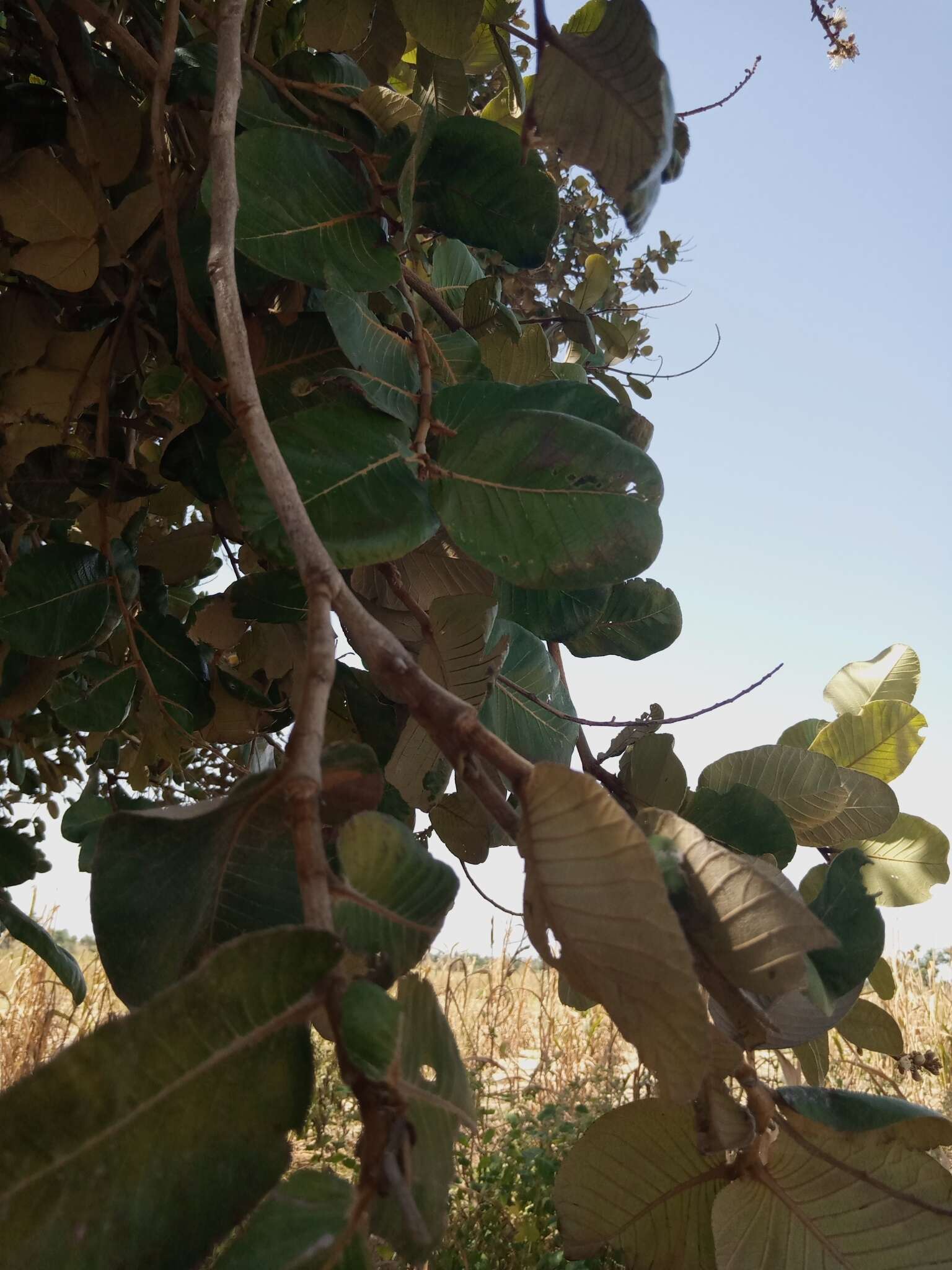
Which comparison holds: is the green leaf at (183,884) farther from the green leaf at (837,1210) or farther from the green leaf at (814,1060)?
the green leaf at (814,1060)

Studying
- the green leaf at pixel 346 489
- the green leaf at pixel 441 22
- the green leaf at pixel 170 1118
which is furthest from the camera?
the green leaf at pixel 441 22

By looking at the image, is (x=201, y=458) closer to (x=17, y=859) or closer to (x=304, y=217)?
(x=304, y=217)

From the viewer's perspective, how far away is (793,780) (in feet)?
1.86

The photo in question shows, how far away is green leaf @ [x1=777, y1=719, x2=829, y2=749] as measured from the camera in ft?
2.28

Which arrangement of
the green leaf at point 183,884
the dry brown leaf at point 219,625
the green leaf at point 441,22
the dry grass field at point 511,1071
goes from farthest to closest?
the dry grass field at point 511,1071, the dry brown leaf at point 219,625, the green leaf at point 441,22, the green leaf at point 183,884

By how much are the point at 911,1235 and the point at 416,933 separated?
0.69 feet

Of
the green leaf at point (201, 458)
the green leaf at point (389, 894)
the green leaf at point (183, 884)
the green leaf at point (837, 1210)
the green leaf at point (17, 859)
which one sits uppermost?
the green leaf at point (201, 458)

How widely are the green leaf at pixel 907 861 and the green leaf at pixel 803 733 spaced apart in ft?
0.25

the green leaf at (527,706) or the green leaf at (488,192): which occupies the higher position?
the green leaf at (488,192)

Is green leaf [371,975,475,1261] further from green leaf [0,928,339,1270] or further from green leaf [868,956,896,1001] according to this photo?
green leaf [868,956,896,1001]

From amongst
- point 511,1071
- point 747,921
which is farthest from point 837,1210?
point 511,1071

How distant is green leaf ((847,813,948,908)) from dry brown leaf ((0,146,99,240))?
0.68 metres

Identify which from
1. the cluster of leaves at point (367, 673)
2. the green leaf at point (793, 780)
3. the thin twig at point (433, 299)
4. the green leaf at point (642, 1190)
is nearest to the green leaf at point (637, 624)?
the cluster of leaves at point (367, 673)

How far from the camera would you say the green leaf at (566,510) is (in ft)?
1.46
